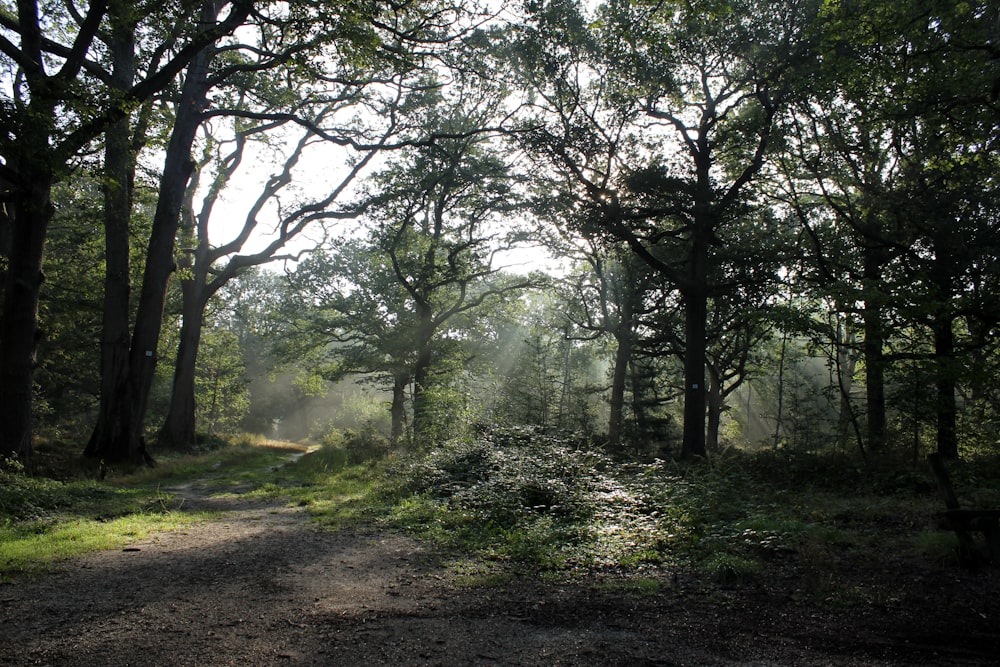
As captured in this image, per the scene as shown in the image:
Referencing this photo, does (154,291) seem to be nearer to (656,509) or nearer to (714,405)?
(656,509)

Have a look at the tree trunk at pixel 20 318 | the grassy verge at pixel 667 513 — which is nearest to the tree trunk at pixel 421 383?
the grassy verge at pixel 667 513

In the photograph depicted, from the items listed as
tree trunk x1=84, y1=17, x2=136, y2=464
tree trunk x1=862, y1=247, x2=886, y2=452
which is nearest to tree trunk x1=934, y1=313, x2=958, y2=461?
tree trunk x1=862, y1=247, x2=886, y2=452

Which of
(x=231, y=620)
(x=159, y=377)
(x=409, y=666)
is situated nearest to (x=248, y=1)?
(x=231, y=620)

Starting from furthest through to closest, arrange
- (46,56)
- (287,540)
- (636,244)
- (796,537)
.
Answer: (636,244), (46,56), (287,540), (796,537)

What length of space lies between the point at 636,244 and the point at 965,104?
7.41 m

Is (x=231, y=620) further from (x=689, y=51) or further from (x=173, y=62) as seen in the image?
(x=689, y=51)

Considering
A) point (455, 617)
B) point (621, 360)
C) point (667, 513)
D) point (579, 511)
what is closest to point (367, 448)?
point (621, 360)

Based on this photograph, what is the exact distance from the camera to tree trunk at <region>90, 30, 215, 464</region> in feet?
43.6

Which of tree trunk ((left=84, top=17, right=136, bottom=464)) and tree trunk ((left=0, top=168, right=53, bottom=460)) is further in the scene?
tree trunk ((left=84, top=17, right=136, bottom=464))

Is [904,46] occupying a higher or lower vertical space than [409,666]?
higher

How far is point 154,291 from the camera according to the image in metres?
14.1

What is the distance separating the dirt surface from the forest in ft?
2.57

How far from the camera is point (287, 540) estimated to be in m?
6.96

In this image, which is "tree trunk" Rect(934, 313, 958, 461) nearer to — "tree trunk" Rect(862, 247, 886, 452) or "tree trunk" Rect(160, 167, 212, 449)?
"tree trunk" Rect(862, 247, 886, 452)
